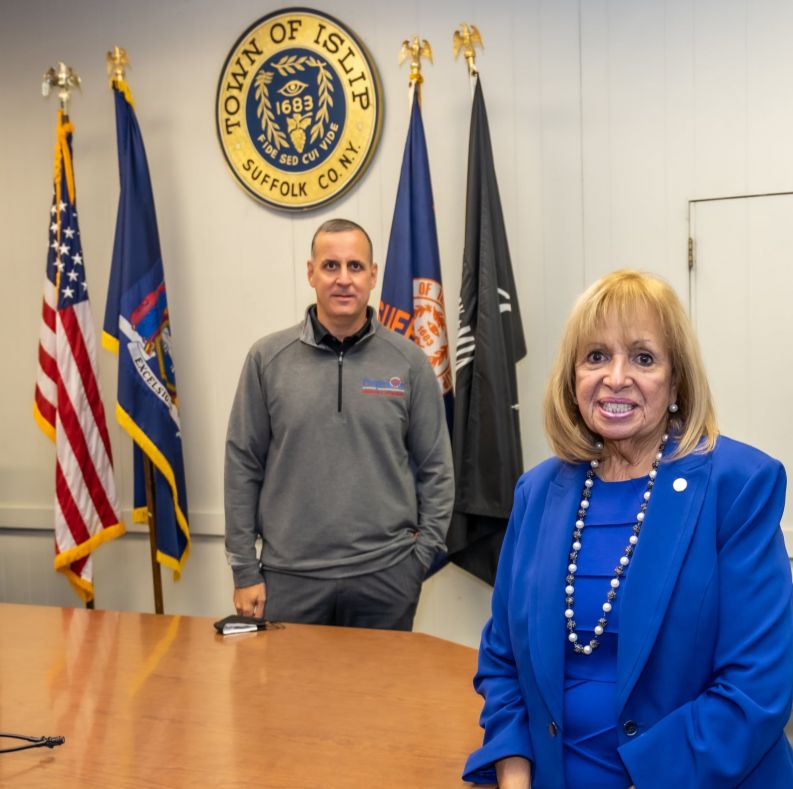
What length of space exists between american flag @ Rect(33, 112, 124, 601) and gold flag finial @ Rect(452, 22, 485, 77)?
154cm

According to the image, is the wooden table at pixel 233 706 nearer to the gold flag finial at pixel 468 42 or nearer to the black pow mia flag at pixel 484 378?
the black pow mia flag at pixel 484 378

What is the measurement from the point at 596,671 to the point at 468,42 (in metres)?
2.55

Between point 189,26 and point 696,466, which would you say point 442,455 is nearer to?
point 696,466

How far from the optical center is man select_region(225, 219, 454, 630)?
8.13 ft

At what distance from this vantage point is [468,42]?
3244mm

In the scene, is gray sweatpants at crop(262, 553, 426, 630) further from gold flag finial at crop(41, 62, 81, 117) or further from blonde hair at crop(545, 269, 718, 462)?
gold flag finial at crop(41, 62, 81, 117)

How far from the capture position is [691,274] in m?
3.18

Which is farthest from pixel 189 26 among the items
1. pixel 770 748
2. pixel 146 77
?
pixel 770 748

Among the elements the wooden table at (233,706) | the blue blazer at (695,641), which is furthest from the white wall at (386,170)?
the blue blazer at (695,641)

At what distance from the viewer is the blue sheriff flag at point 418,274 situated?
335 centimetres

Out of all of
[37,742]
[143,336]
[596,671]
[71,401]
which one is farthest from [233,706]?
[71,401]

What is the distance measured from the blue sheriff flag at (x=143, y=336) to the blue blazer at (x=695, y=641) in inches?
99.0

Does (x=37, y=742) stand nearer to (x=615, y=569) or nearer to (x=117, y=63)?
(x=615, y=569)

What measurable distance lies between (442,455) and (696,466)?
1.40 metres
